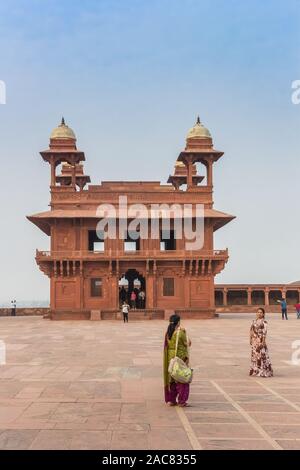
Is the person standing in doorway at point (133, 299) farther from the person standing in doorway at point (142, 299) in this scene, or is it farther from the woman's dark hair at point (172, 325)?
the woman's dark hair at point (172, 325)

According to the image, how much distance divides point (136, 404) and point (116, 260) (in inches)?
1073

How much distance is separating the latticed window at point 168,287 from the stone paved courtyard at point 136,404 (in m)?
20.3

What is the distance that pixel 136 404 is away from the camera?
8.49 meters

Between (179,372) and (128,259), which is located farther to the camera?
(128,259)

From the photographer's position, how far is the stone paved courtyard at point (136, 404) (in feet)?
21.0

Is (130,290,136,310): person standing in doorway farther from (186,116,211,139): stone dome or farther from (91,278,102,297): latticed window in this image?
(186,116,211,139): stone dome

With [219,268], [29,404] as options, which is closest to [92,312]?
[219,268]

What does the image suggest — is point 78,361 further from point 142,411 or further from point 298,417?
point 298,417

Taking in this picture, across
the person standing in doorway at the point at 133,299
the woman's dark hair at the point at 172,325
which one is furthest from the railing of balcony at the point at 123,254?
Answer: the woman's dark hair at the point at 172,325

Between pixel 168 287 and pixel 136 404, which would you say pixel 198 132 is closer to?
pixel 168 287

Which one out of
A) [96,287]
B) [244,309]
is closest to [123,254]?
[96,287]

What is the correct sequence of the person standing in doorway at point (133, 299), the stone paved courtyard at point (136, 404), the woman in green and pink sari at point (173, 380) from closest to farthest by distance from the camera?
the stone paved courtyard at point (136, 404)
the woman in green and pink sari at point (173, 380)
the person standing in doorway at point (133, 299)

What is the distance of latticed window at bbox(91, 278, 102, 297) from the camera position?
36.3 metres

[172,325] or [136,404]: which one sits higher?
[172,325]
